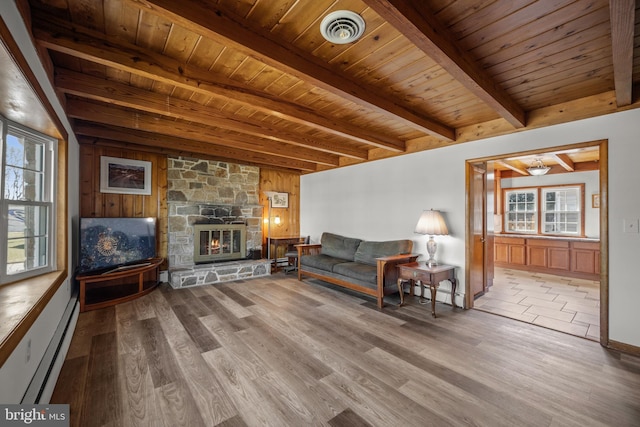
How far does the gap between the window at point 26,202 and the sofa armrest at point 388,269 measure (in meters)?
3.57

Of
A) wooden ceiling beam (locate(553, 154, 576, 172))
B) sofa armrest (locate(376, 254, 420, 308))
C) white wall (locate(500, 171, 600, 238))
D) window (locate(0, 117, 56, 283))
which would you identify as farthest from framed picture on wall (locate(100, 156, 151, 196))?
white wall (locate(500, 171, 600, 238))

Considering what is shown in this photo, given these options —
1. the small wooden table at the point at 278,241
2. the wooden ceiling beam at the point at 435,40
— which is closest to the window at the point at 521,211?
the small wooden table at the point at 278,241

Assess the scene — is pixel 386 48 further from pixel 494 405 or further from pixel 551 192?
pixel 551 192

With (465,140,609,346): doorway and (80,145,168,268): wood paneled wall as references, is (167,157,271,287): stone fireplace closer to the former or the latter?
(80,145,168,268): wood paneled wall

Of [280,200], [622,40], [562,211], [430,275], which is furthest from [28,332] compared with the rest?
[562,211]

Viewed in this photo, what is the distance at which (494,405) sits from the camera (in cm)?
179

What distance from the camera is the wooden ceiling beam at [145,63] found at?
173cm

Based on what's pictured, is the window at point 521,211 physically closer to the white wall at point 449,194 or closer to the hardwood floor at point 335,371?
the white wall at point 449,194

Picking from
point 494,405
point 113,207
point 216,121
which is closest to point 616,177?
point 494,405

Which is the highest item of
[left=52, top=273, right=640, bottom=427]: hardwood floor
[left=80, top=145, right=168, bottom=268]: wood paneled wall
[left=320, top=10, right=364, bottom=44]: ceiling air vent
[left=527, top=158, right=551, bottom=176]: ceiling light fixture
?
[left=320, top=10, right=364, bottom=44]: ceiling air vent

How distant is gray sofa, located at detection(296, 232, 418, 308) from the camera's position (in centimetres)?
372

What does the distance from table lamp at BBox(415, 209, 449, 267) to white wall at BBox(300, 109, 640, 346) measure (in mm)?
255

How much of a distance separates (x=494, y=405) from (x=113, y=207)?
17.7 feet

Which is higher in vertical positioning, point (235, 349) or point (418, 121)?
point (418, 121)
